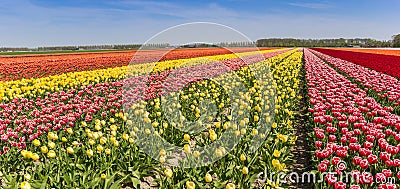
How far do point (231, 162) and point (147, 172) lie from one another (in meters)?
1.03

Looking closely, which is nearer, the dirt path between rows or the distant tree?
the dirt path between rows

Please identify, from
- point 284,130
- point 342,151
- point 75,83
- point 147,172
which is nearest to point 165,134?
point 147,172

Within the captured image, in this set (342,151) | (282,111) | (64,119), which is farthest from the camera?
(282,111)

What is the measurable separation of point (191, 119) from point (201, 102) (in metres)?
0.98

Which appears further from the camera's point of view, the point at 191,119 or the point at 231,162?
the point at 191,119

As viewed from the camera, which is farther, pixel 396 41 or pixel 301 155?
pixel 396 41

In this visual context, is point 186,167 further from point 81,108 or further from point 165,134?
point 81,108

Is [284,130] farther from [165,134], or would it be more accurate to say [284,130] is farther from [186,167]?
[186,167]

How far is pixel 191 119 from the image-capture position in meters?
6.30

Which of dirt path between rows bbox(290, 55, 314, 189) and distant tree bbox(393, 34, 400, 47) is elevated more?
distant tree bbox(393, 34, 400, 47)

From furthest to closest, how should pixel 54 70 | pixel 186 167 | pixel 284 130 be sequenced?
pixel 54 70 < pixel 284 130 < pixel 186 167

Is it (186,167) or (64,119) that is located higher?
(64,119)

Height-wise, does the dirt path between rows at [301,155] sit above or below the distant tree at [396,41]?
below

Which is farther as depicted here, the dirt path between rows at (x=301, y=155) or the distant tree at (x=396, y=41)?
the distant tree at (x=396, y=41)
